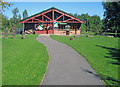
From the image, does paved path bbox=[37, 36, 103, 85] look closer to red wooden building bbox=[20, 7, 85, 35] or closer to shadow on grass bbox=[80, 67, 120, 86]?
shadow on grass bbox=[80, 67, 120, 86]

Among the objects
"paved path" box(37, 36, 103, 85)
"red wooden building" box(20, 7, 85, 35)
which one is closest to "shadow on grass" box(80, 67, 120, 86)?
"paved path" box(37, 36, 103, 85)

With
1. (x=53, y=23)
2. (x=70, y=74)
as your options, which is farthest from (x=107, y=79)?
(x=53, y=23)

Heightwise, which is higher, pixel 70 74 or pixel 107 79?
pixel 70 74

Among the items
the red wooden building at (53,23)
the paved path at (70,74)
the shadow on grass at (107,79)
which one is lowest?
the shadow on grass at (107,79)

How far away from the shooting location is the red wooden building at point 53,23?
32750 mm

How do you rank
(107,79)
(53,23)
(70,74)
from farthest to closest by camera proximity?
(53,23) < (70,74) < (107,79)

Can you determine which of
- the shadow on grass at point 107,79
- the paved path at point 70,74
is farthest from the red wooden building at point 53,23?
the shadow on grass at point 107,79

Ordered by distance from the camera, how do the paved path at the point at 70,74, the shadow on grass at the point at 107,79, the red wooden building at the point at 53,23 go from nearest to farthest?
1. the paved path at the point at 70,74
2. the shadow on grass at the point at 107,79
3. the red wooden building at the point at 53,23

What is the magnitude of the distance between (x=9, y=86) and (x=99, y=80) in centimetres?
449

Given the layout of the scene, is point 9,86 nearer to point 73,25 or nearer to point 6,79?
point 6,79

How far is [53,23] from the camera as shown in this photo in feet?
108

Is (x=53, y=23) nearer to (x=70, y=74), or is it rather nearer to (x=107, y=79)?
(x=70, y=74)

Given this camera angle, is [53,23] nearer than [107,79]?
No

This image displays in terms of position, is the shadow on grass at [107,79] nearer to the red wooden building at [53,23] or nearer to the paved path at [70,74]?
the paved path at [70,74]
